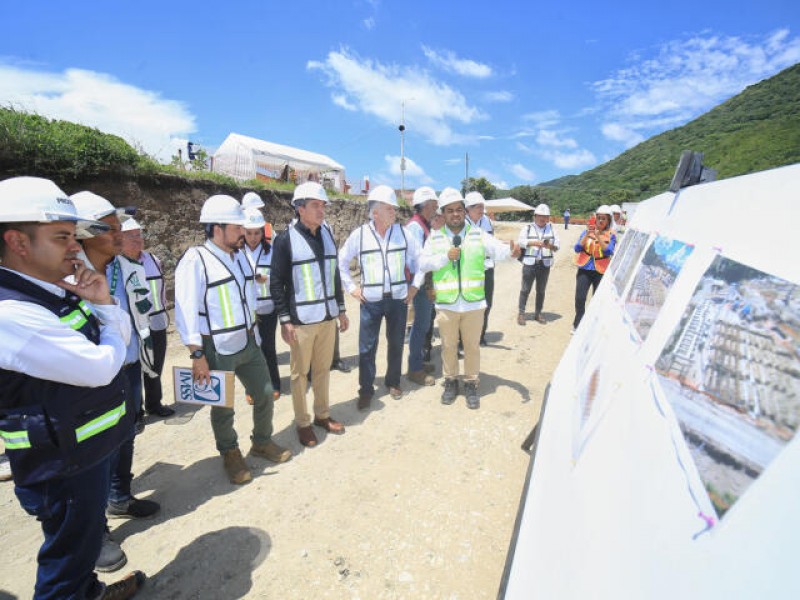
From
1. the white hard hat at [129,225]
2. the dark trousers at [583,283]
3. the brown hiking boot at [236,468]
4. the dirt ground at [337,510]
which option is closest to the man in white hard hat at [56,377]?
the dirt ground at [337,510]

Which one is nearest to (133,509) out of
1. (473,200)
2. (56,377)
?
(56,377)

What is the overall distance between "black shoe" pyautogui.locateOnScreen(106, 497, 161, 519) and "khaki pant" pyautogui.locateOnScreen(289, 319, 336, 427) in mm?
1182

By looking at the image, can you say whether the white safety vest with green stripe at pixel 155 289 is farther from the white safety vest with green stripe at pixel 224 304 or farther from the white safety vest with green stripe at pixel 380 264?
the white safety vest with green stripe at pixel 380 264

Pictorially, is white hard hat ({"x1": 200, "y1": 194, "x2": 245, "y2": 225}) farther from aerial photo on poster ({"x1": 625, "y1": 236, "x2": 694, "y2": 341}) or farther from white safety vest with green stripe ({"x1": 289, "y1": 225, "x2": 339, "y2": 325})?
aerial photo on poster ({"x1": 625, "y1": 236, "x2": 694, "y2": 341})

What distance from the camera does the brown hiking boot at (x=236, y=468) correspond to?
3.00m

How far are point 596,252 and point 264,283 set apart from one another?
4.69 m

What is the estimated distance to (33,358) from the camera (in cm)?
143

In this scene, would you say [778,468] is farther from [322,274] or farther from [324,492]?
[322,274]

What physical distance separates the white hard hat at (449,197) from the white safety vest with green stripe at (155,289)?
114 inches

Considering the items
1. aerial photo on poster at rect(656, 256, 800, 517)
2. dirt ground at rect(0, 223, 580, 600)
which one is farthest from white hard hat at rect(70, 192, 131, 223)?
aerial photo on poster at rect(656, 256, 800, 517)

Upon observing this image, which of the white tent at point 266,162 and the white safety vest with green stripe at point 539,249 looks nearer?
the white safety vest with green stripe at point 539,249

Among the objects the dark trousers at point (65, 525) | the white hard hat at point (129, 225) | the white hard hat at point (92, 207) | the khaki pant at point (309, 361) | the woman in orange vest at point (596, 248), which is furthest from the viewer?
the woman in orange vest at point (596, 248)

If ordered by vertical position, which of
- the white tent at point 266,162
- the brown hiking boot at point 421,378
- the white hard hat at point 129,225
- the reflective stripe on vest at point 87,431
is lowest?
the brown hiking boot at point 421,378

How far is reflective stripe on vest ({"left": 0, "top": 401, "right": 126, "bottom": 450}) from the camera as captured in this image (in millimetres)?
1508
